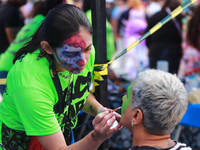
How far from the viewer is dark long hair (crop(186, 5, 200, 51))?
321cm

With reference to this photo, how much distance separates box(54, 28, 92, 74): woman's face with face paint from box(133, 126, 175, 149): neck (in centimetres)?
47

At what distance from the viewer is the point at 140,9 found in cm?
434

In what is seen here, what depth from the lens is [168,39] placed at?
10.4 feet

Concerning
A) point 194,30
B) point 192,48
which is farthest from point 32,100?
point 192,48

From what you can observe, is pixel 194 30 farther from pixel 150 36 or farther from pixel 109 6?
pixel 109 6

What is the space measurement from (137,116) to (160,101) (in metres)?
0.15

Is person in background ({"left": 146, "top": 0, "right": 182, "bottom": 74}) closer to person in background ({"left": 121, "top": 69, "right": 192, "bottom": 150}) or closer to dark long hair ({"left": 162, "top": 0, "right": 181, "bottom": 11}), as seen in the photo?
dark long hair ({"left": 162, "top": 0, "right": 181, "bottom": 11})

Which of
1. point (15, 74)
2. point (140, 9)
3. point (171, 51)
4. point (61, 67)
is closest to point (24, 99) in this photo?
point (15, 74)

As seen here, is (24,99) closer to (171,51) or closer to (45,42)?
(45,42)

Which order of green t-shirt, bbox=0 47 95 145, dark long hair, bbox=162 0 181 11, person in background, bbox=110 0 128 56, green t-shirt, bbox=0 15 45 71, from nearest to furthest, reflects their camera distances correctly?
1. green t-shirt, bbox=0 47 95 145
2. green t-shirt, bbox=0 15 45 71
3. dark long hair, bbox=162 0 181 11
4. person in background, bbox=110 0 128 56

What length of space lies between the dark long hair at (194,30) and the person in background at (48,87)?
8.40 feet

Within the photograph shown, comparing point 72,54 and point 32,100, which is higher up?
point 72,54

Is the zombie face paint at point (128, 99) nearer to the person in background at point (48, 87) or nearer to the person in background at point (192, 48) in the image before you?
the person in background at point (48, 87)

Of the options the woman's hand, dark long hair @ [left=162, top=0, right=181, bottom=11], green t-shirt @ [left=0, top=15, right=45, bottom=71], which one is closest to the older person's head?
the woman's hand
